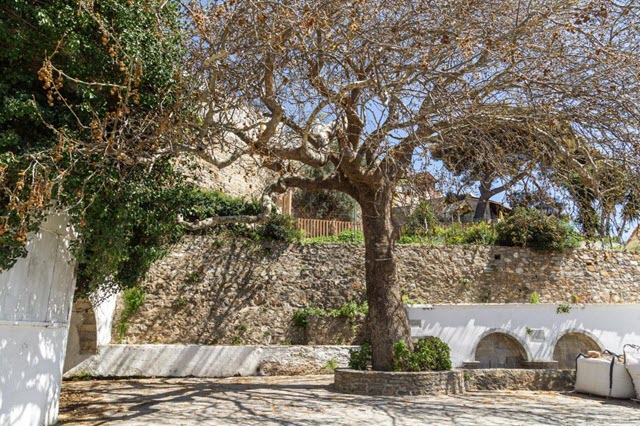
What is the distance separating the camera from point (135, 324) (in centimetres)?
1278

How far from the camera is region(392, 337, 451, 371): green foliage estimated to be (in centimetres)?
875

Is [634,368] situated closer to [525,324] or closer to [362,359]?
[362,359]

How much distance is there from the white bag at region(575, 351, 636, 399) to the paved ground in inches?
12.1

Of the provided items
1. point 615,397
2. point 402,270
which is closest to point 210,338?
point 402,270

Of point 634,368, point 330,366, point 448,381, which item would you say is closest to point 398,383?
point 448,381

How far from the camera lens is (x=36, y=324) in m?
5.68

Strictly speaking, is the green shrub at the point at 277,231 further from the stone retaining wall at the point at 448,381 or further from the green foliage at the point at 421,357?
the green foliage at the point at 421,357

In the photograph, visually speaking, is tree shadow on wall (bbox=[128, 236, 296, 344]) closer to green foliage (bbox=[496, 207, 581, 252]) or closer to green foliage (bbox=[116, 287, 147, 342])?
green foliage (bbox=[116, 287, 147, 342])

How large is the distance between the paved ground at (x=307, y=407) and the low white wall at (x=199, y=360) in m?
1.52

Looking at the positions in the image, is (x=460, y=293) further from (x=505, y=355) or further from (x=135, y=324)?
(x=135, y=324)

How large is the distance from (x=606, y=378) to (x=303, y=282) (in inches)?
294

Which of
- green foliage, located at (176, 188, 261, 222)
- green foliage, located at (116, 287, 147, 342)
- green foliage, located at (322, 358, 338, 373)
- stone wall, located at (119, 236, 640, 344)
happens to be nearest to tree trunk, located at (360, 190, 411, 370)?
green foliage, located at (322, 358, 338, 373)

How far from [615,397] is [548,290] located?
6.92m

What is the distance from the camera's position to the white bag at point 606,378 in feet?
28.6
